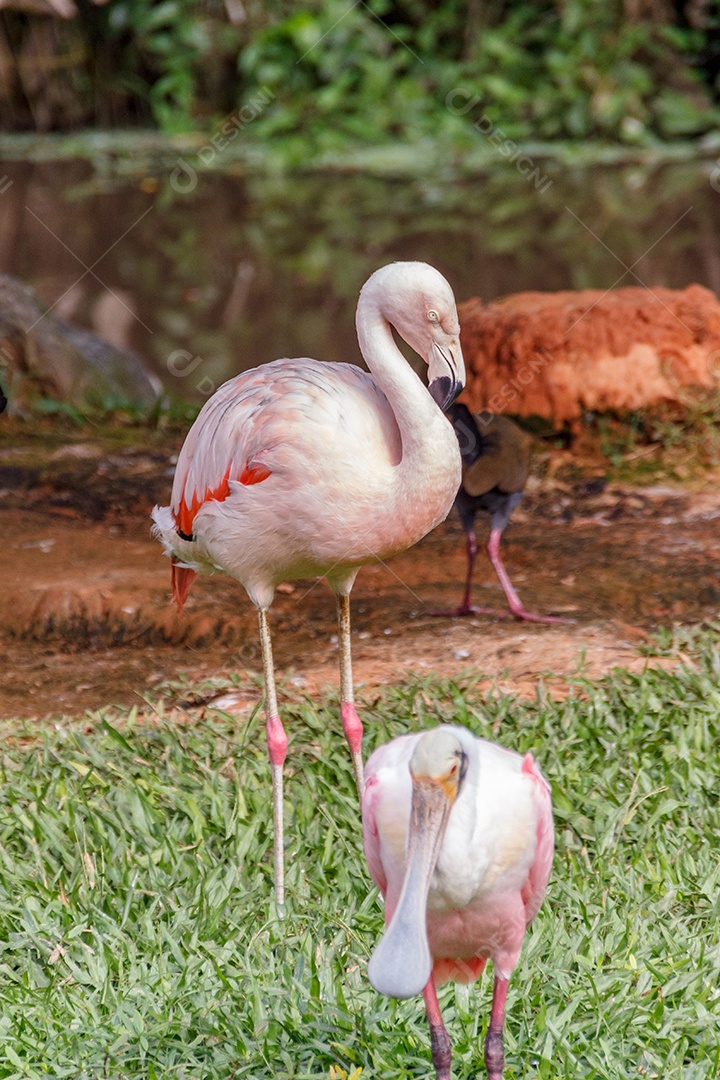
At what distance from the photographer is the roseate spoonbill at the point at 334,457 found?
294 cm

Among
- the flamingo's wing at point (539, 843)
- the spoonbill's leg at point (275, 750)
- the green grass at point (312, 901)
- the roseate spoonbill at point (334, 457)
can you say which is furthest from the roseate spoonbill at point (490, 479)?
the flamingo's wing at point (539, 843)

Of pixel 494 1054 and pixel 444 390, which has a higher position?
pixel 444 390

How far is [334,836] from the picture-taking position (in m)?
3.43

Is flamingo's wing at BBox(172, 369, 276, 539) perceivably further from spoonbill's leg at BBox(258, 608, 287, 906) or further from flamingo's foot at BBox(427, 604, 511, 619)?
flamingo's foot at BBox(427, 604, 511, 619)

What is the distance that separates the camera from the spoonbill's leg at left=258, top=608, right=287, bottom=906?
10.3ft

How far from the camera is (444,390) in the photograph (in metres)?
2.98

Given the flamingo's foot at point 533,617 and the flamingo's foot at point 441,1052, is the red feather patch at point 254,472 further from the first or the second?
the flamingo's foot at point 533,617

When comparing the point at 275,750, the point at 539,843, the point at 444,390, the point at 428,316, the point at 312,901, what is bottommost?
the point at 312,901

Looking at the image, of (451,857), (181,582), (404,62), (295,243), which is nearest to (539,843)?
(451,857)

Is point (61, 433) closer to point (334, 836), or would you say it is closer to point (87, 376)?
point (87, 376)

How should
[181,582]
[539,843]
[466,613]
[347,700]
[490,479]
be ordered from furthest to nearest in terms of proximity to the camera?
[466,613], [490,479], [181,582], [347,700], [539,843]

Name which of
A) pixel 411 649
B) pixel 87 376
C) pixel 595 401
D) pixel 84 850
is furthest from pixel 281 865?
pixel 87 376

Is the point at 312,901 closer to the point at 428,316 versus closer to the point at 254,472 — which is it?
the point at 254,472

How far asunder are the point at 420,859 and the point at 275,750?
140 cm
